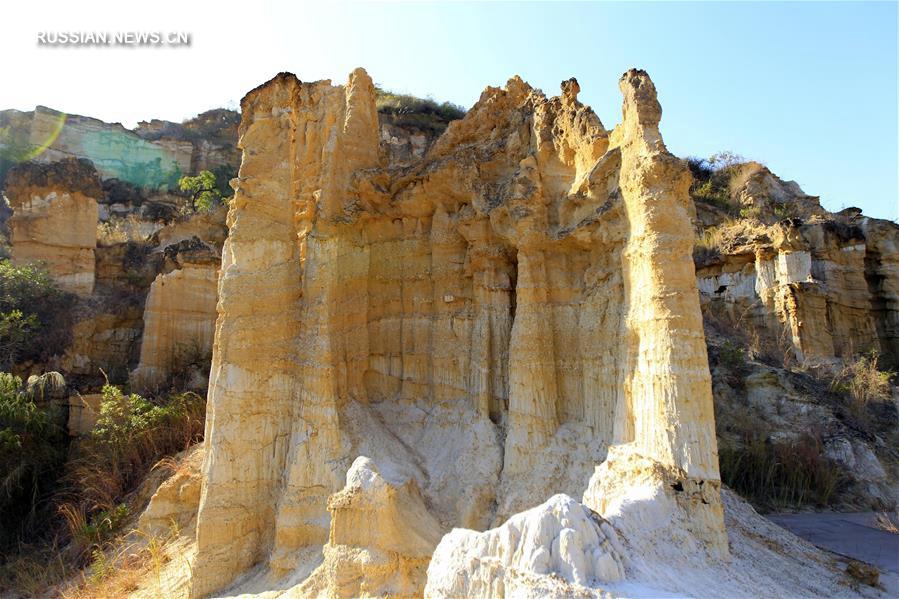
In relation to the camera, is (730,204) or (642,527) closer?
(642,527)

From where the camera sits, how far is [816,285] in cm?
2053

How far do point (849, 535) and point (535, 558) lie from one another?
919 cm

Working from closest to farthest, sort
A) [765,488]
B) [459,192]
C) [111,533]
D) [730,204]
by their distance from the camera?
[459,192] < [111,533] < [765,488] < [730,204]

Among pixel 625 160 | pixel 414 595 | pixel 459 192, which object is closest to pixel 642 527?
pixel 414 595

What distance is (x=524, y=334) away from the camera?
27.5 feet

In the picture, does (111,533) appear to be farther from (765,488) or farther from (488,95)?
(765,488)

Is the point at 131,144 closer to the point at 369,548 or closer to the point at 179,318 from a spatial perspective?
the point at 179,318

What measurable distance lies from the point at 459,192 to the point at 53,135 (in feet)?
122

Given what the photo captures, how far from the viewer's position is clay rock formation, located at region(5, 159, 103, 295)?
19625 millimetres

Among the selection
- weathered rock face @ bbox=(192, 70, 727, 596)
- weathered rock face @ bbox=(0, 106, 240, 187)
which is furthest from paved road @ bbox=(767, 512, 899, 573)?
weathered rock face @ bbox=(0, 106, 240, 187)

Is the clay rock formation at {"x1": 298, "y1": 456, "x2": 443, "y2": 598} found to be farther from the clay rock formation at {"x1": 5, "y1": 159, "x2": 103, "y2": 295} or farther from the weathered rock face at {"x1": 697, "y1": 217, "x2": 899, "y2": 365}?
the weathered rock face at {"x1": 697, "y1": 217, "x2": 899, "y2": 365}

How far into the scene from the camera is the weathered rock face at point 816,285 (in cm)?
2059

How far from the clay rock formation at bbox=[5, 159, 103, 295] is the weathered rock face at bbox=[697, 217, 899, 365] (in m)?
20.7

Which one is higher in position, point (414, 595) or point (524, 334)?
Result: point (524, 334)
